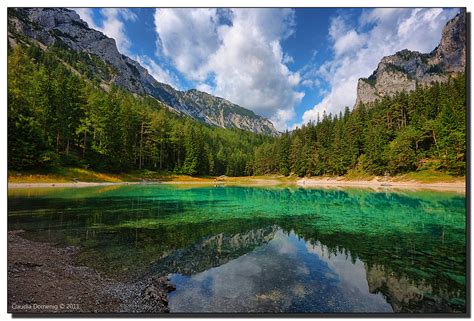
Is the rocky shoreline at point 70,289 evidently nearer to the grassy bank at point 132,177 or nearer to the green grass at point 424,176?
the grassy bank at point 132,177

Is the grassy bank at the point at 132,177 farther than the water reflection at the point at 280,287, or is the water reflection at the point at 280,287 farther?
the grassy bank at the point at 132,177

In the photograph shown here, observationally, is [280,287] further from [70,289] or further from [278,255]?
[70,289]

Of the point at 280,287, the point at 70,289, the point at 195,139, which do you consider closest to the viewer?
the point at 70,289

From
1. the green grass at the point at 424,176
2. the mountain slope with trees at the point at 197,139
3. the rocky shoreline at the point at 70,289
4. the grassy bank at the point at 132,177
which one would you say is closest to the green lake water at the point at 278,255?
the rocky shoreline at the point at 70,289

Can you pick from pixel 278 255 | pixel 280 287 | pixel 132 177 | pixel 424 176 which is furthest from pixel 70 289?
pixel 132 177

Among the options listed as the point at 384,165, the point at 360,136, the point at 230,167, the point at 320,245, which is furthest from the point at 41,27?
the point at 320,245

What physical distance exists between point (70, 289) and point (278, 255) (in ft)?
25.7

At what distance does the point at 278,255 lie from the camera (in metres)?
12.0

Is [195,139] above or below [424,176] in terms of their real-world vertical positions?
above

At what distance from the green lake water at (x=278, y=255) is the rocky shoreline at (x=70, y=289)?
20.4 inches

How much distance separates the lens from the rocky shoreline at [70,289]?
6098 millimetres

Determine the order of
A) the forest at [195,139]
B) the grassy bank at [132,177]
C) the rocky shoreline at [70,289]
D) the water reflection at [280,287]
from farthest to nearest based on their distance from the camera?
the forest at [195,139]
the grassy bank at [132,177]
the water reflection at [280,287]
the rocky shoreline at [70,289]

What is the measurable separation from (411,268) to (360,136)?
74.4 m

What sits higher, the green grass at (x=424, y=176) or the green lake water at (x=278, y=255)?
the green grass at (x=424, y=176)
